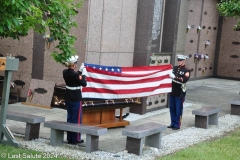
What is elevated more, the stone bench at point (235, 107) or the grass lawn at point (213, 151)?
the stone bench at point (235, 107)

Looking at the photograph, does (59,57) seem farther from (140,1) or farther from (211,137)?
(140,1)

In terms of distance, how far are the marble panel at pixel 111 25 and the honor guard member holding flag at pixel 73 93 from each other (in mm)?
3077

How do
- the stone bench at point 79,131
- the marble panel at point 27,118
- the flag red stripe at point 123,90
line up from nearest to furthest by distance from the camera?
the stone bench at point 79,131, the marble panel at point 27,118, the flag red stripe at point 123,90

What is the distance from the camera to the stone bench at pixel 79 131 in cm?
886

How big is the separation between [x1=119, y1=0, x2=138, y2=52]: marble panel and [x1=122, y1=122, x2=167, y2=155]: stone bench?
4042 millimetres

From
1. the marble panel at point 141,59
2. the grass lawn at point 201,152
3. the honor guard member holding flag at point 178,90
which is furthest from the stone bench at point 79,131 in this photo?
the marble panel at point 141,59

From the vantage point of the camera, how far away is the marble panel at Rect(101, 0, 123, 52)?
12.5 metres

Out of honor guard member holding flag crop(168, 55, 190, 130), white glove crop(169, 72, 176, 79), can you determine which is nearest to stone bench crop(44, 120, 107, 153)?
honor guard member holding flag crop(168, 55, 190, 130)

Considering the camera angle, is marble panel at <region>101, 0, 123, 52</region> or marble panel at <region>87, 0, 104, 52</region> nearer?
marble panel at <region>87, 0, 104, 52</region>

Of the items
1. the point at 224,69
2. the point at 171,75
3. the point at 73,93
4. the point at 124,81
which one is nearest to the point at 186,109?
the point at 171,75

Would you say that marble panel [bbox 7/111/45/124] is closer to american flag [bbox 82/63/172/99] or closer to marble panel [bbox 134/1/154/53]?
american flag [bbox 82/63/172/99]

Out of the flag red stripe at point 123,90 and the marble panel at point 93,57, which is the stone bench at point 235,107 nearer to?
the flag red stripe at point 123,90

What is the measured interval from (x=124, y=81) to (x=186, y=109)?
4.24 metres

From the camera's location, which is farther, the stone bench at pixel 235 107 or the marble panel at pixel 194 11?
the marble panel at pixel 194 11
